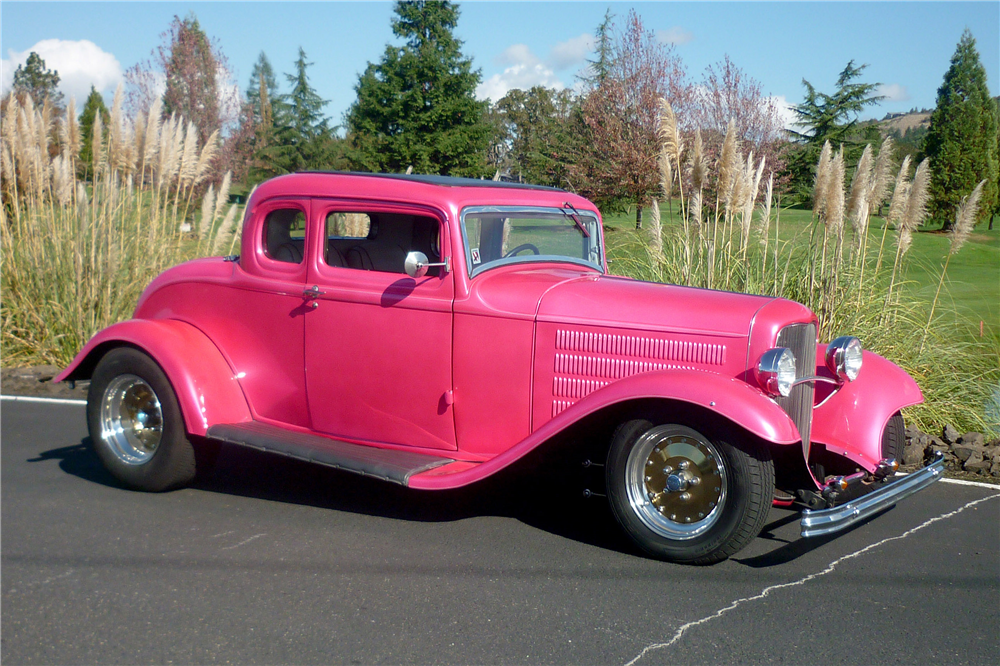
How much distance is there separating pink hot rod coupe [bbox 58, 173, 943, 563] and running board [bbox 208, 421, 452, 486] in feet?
0.05

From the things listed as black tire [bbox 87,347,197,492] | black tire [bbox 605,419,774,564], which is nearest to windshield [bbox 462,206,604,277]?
black tire [bbox 605,419,774,564]

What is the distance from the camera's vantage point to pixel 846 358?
412cm

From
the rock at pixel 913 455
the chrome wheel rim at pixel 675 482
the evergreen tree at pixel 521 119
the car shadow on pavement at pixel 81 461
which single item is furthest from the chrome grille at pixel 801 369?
the evergreen tree at pixel 521 119

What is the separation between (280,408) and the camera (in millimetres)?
4672

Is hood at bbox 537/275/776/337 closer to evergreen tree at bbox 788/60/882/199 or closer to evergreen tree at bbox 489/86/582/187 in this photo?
evergreen tree at bbox 788/60/882/199

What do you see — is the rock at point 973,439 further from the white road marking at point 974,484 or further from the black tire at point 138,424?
the black tire at point 138,424

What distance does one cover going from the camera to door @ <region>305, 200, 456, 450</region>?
13.7ft

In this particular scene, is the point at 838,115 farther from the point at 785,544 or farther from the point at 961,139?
the point at 785,544

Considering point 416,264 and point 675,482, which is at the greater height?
point 416,264

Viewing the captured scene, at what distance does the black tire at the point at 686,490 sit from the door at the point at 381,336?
3.35ft

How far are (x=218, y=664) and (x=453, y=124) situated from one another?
97.6ft

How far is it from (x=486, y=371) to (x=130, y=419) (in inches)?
93.9

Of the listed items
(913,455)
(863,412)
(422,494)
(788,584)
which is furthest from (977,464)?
(422,494)

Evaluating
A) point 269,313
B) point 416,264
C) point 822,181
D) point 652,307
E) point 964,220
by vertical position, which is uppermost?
point 822,181
